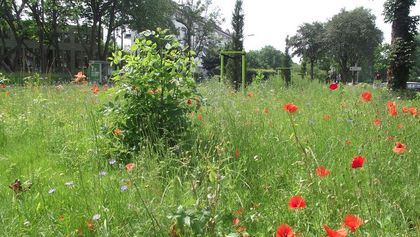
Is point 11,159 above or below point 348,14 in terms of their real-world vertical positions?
below

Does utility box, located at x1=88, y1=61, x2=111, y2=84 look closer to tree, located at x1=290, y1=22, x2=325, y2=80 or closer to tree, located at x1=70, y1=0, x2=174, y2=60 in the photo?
tree, located at x1=70, y1=0, x2=174, y2=60

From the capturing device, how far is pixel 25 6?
32.9 metres

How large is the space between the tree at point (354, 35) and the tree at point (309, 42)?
5.63 metres

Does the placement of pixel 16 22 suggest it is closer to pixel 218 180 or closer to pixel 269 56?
pixel 218 180

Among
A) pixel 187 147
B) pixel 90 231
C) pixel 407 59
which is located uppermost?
pixel 407 59

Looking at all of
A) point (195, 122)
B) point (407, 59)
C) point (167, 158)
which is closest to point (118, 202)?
point (167, 158)

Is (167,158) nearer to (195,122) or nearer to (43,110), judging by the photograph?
(195,122)

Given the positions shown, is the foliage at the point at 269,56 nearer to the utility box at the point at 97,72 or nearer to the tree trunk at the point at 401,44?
the utility box at the point at 97,72

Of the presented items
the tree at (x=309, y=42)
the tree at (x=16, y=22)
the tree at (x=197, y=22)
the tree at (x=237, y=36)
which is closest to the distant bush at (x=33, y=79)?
the tree at (x=237, y=36)

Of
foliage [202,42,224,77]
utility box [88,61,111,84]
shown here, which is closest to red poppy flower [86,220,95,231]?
utility box [88,61,111,84]

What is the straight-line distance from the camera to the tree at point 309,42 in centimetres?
5744

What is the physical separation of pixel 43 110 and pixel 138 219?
402 centimetres

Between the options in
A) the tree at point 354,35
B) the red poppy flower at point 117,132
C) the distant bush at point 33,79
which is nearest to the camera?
the red poppy flower at point 117,132

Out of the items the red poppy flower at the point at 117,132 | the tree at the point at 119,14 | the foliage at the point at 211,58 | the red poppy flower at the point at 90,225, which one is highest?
the tree at the point at 119,14
